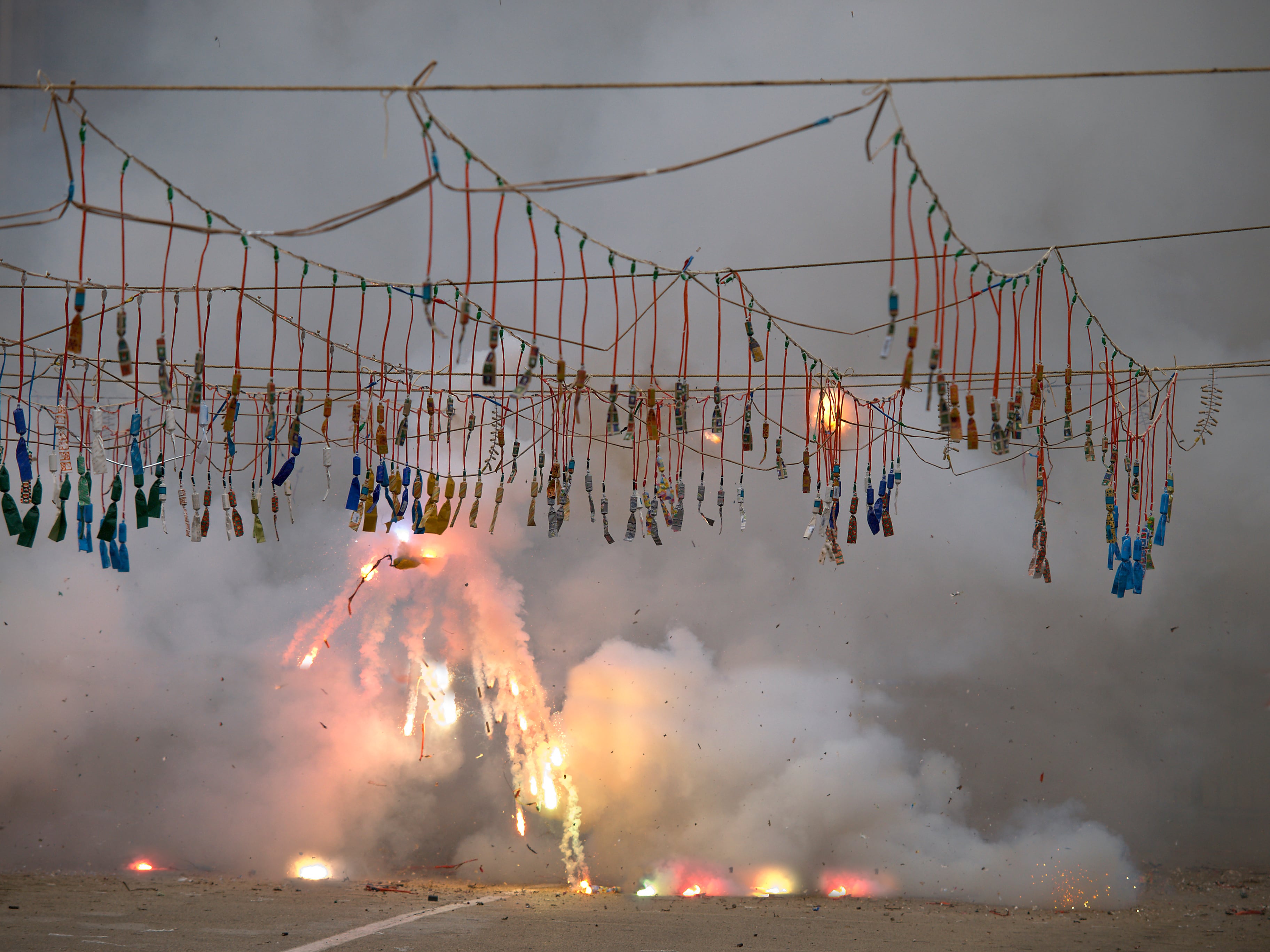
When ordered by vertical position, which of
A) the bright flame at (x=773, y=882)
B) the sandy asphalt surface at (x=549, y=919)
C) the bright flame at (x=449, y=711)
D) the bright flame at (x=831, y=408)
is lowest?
the bright flame at (x=773, y=882)

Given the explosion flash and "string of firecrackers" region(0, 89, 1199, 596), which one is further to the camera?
the explosion flash

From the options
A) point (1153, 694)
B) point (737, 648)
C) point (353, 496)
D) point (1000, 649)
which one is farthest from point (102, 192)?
point (1153, 694)

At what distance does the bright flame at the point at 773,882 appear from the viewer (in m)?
10.8

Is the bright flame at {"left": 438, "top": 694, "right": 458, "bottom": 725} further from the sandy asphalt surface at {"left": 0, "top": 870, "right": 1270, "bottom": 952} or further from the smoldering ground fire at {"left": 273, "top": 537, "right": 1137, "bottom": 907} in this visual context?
the sandy asphalt surface at {"left": 0, "top": 870, "right": 1270, "bottom": 952}

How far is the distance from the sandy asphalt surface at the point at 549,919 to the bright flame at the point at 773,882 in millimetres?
284

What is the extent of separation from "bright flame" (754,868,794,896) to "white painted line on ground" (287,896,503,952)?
292 cm

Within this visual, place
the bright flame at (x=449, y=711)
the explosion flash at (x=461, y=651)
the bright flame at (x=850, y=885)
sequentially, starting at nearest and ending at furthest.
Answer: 1. the bright flame at (x=850, y=885)
2. the explosion flash at (x=461, y=651)
3. the bright flame at (x=449, y=711)

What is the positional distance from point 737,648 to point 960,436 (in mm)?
7513

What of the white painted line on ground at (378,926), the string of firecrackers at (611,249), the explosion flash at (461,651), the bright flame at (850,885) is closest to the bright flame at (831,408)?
the string of firecrackers at (611,249)

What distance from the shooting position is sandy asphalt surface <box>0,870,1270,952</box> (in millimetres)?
7844

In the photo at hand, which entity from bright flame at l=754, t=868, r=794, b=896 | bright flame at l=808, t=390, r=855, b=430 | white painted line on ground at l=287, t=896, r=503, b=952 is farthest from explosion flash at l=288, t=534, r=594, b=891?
bright flame at l=808, t=390, r=855, b=430

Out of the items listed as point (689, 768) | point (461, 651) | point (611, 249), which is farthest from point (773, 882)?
point (611, 249)

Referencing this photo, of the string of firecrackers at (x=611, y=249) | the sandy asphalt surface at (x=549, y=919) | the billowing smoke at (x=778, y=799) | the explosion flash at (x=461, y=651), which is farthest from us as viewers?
the explosion flash at (x=461, y=651)

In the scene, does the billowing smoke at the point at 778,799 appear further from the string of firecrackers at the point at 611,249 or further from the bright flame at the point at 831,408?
the string of firecrackers at the point at 611,249
